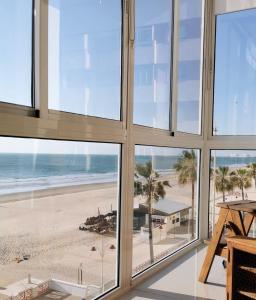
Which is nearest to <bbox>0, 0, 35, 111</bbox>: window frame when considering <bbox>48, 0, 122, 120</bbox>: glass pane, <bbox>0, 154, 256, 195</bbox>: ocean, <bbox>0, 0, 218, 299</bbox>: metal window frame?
<bbox>0, 0, 218, 299</bbox>: metal window frame

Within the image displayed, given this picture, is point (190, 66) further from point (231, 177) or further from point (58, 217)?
point (58, 217)

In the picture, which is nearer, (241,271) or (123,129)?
(241,271)

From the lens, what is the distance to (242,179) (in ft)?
14.0

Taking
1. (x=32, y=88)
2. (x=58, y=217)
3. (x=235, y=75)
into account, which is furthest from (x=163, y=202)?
(x=32, y=88)

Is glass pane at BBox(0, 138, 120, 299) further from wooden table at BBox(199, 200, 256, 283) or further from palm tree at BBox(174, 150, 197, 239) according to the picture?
palm tree at BBox(174, 150, 197, 239)

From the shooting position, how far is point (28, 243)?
208cm

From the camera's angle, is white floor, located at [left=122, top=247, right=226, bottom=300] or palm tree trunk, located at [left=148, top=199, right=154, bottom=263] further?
palm tree trunk, located at [left=148, top=199, right=154, bottom=263]

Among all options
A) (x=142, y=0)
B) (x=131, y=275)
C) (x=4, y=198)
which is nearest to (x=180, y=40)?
(x=142, y=0)

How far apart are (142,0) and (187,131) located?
1.64 m

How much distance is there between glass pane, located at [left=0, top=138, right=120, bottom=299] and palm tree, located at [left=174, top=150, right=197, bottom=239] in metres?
1.48

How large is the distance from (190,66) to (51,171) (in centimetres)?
263

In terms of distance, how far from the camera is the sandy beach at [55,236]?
6.44 ft

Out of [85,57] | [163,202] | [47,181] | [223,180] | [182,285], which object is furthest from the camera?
[223,180]

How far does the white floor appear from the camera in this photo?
2.86 metres
